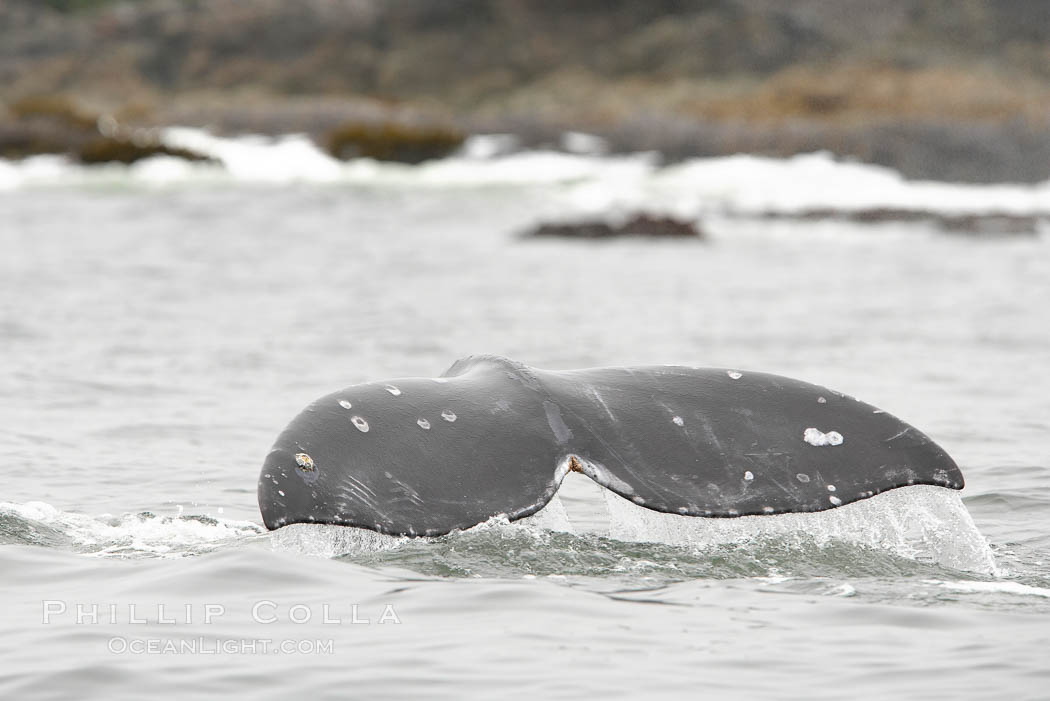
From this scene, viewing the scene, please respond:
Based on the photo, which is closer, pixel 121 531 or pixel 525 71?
pixel 121 531

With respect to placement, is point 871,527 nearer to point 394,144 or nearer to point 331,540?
point 331,540

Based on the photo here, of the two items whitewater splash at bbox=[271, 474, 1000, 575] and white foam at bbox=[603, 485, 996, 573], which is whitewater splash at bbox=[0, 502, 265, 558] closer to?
whitewater splash at bbox=[271, 474, 1000, 575]

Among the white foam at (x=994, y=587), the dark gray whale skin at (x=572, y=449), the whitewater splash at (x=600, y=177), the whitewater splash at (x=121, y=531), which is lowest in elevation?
the whitewater splash at (x=121, y=531)

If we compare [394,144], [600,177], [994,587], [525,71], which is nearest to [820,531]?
[994,587]

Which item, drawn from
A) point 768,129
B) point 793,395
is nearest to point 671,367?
point 793,395

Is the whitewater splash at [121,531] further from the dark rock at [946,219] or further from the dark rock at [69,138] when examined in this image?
the dark rock at [69,138]

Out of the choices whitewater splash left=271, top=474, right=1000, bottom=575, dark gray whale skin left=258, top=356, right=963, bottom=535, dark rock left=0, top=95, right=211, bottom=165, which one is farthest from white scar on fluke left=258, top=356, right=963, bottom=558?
dark rock left=0, top=95, right=211, bottom=165

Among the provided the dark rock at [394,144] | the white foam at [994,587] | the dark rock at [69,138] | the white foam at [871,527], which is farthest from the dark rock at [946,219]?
the white foam at [994,587]

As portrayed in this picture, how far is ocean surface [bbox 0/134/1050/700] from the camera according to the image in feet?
16.0

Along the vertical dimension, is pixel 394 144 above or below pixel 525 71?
below

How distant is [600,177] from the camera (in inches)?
1492

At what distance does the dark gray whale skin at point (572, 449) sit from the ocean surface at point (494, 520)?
33cm

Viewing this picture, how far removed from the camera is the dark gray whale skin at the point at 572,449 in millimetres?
5102

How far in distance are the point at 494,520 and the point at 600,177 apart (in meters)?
33.1
